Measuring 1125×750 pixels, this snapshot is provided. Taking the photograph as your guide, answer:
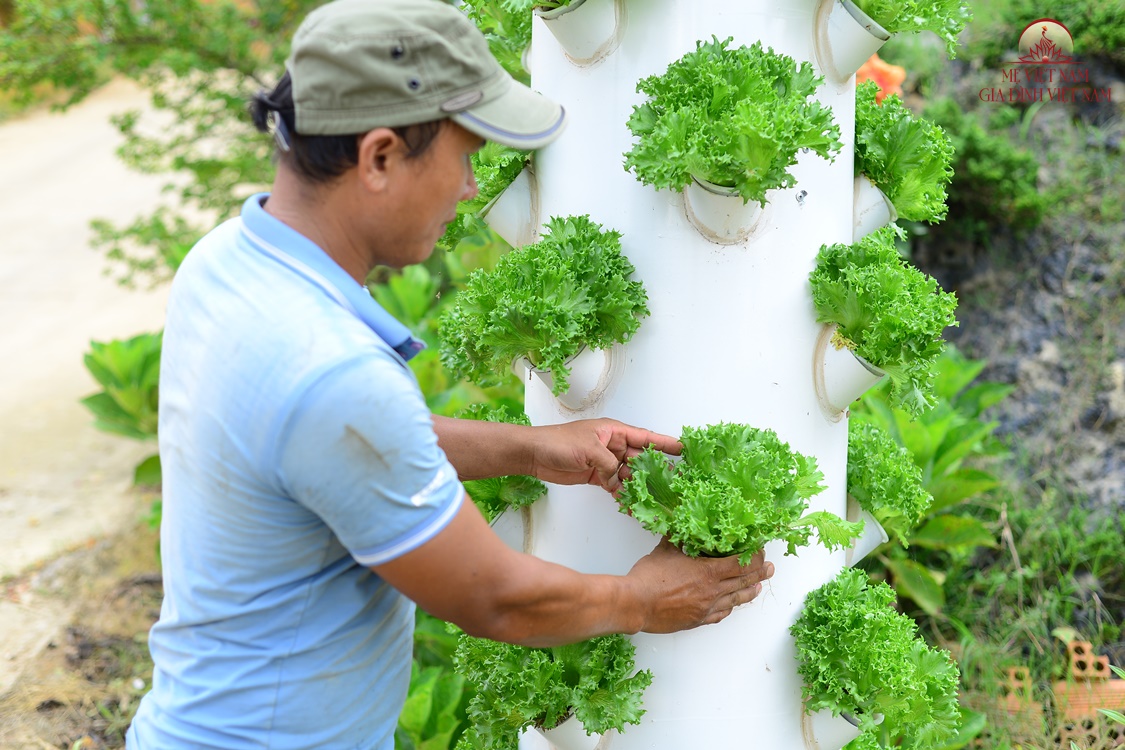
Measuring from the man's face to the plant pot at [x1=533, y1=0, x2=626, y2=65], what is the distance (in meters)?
0.43

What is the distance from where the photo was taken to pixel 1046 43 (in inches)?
193

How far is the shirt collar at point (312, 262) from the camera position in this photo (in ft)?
4.97

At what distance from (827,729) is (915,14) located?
136 cm

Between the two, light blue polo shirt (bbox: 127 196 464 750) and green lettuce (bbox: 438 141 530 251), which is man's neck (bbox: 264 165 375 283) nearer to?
light blue polo shirt (bbox: 127 196 464 750)

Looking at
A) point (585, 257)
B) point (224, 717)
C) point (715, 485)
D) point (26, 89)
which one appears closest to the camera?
point (224, 717)

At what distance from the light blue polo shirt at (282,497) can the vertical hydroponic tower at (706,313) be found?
0.52 metres

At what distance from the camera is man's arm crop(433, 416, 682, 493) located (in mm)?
1938

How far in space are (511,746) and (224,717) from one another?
2.53 feet

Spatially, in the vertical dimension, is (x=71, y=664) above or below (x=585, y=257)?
below

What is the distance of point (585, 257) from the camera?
1939 millimetres

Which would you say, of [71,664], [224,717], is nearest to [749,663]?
[224,717]

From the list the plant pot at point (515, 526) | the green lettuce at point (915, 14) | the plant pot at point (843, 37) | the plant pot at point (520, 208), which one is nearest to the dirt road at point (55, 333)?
the plant pot at point (515, 526)

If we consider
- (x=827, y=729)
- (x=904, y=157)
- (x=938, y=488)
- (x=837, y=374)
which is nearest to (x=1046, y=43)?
(x=938, y=488)

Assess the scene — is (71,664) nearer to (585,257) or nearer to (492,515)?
(492,515)
